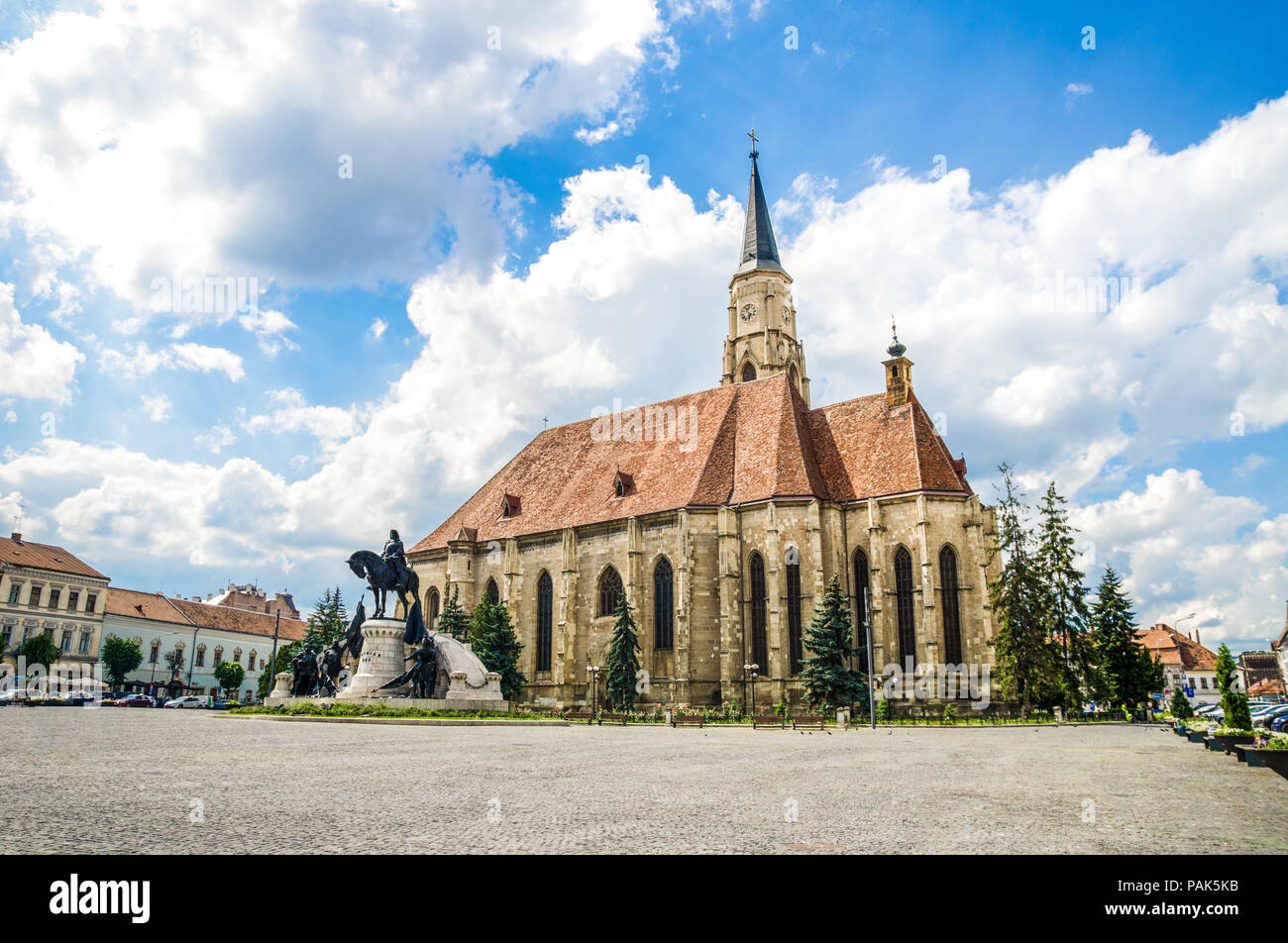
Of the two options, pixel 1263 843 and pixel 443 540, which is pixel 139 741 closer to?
pixel 1263 843

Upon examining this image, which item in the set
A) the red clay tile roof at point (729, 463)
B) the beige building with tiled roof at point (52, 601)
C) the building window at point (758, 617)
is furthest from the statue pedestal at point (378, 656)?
the beige building with tiled roof at point (52, 601)

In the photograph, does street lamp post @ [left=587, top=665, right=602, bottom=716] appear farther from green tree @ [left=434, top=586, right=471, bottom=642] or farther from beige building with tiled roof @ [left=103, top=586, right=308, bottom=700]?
beige building with tiled roof @ [left=103, top=586, right=308, bottom=700]

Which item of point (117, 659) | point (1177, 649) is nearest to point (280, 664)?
point (117, 659)

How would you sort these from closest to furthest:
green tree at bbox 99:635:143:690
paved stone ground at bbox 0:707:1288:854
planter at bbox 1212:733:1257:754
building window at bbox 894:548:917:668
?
paved stone ground at bbox 0:707:1288:854 → planter at bbox 1212:733:1257:754 → building window at bbox 894:548:917:668 → green tree at bbox 99:635:143:690

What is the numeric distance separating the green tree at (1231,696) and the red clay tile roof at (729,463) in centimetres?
2156

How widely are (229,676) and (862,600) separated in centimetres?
5751

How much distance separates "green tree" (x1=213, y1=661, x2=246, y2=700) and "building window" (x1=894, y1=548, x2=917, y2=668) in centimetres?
5908

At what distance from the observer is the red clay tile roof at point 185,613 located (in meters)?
68.3

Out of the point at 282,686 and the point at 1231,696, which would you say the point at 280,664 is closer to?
the point at 282,686

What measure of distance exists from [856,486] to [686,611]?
1125 cm

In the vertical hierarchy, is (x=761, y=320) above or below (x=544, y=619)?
above

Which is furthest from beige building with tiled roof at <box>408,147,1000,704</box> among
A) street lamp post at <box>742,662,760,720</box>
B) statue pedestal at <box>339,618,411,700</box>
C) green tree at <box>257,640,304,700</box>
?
statue pedestal at <box>339,618,411,700</box>

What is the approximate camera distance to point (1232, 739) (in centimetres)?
1661

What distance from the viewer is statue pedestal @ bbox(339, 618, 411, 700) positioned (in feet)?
99.9
